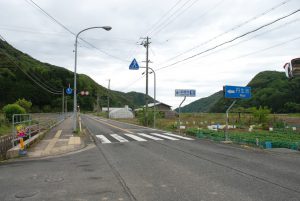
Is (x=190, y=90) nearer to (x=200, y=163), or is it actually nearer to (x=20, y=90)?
(x=200, y=163)

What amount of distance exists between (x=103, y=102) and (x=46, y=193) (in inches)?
6600

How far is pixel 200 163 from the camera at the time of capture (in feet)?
33.4

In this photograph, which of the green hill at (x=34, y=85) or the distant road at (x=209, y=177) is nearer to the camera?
the distant road at (x=209, y=177)

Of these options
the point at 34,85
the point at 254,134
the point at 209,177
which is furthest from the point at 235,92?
the point at 34,85

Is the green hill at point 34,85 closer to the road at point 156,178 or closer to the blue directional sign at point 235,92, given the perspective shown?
the blue directional sign at point 235,92

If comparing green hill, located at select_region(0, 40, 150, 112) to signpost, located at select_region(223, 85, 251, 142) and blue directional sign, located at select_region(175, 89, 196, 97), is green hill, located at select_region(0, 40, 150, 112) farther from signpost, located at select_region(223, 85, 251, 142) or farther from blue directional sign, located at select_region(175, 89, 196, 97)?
signpost, located at select_region(223, 85, 251, 142)

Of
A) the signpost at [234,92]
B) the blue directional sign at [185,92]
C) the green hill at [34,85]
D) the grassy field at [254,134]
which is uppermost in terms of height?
the green hill at [34,85]

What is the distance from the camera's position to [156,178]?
783cm

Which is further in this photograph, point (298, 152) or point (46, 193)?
point (298, 152)

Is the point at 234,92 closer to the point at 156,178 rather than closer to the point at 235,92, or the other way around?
the point at 235,92

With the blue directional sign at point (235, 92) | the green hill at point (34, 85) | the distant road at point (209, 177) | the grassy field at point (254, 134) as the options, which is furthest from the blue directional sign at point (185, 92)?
the green hill at point (34, 85)

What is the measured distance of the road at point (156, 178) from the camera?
20.5 ft

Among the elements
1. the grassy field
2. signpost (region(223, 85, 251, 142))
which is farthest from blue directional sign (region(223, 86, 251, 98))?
the grassy field

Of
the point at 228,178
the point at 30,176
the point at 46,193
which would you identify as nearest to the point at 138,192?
the point at 46,193
